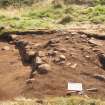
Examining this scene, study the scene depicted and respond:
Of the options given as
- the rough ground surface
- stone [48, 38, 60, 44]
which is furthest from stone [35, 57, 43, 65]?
stone [48, 38, 60, 44]

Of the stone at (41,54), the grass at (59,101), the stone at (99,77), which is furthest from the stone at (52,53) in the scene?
the grass at (59,101)

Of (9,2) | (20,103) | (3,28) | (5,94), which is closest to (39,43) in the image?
(3,28)

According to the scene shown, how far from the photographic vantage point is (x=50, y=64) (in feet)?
26.6

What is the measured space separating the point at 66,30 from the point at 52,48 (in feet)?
4.86

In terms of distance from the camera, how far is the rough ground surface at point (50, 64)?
7340mm

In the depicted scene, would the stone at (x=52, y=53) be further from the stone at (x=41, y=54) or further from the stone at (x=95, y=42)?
the stone at (x=95, y=42)

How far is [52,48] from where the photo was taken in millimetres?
8914

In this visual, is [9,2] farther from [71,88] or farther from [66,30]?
[71,88]

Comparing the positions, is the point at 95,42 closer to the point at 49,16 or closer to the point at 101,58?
the point at 101,58

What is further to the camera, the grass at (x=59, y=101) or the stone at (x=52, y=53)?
the stone at (x=52, y=53)

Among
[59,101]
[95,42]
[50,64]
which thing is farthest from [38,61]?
[59,101]

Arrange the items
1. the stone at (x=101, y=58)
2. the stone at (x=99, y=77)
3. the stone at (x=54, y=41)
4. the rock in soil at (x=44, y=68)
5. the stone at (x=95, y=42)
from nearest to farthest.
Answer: the stone at (x=99, y=77)
the rock in soil at (x=44, y=68)
the stone at (x=101, y=58)
the stone at (x=95, y=42)
the stone at (x=54, y=41)

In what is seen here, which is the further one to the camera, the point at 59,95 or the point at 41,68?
the point at 41,68

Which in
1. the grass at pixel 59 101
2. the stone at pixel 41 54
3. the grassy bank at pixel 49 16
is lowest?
the grassy bank at pixel 49 16
